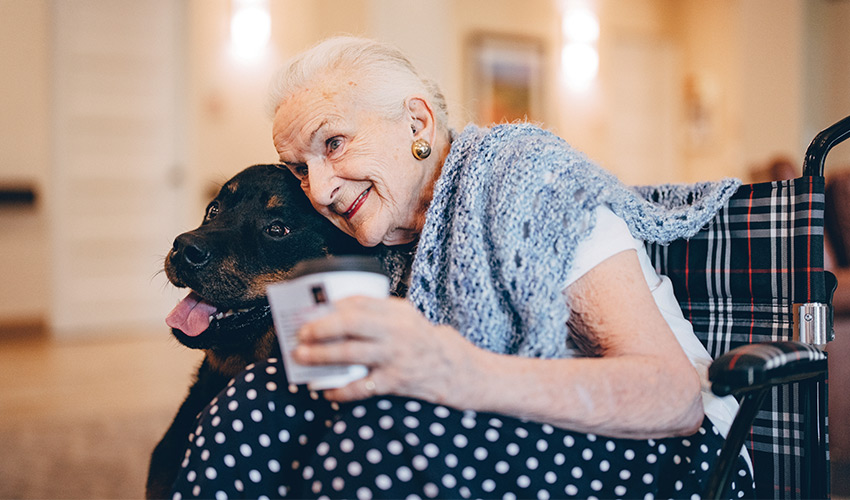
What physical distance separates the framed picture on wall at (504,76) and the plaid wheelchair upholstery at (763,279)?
15.4 ft

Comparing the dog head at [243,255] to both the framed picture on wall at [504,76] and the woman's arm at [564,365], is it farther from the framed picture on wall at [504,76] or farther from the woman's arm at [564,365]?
the framed picture on wall at [504,76]

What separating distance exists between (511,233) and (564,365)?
18cm

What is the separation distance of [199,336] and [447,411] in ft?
2.24

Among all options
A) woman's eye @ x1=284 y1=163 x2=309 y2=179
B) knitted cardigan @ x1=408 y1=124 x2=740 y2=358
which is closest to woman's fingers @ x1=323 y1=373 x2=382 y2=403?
knitted cardigan @ x1=408 y1=124 x2=740 y2=358

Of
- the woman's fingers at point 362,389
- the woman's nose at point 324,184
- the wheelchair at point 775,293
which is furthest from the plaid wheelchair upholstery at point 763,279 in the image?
the woman's fingers at point 362,389

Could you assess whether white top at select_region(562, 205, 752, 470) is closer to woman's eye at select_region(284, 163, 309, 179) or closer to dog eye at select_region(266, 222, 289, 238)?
woman's eye at select_region(284, 163, 309, 179)

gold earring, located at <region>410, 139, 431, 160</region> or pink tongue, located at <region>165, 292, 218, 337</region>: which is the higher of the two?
gold earring, located at <region>410, 139, 431, 160</region>

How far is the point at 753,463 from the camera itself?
110 centimetres

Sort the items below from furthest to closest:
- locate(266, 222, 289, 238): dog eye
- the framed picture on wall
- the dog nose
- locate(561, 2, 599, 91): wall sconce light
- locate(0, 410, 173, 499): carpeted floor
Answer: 1. locate(561, 2, 599, 91): wall sconce light
2. the framed picture on wall
3. locate(0, 410, 173, 499): carpeted floor
4. locate(266, 222, 289, 238): dog eye
5. the dog nose

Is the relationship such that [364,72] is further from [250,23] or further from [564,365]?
[250,23]

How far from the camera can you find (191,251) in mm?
1275

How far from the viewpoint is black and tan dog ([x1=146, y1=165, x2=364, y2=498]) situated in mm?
1283

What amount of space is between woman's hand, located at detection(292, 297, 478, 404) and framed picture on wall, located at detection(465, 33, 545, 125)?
5.16 m

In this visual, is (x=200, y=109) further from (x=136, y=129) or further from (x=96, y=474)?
(x=96, y=474)
